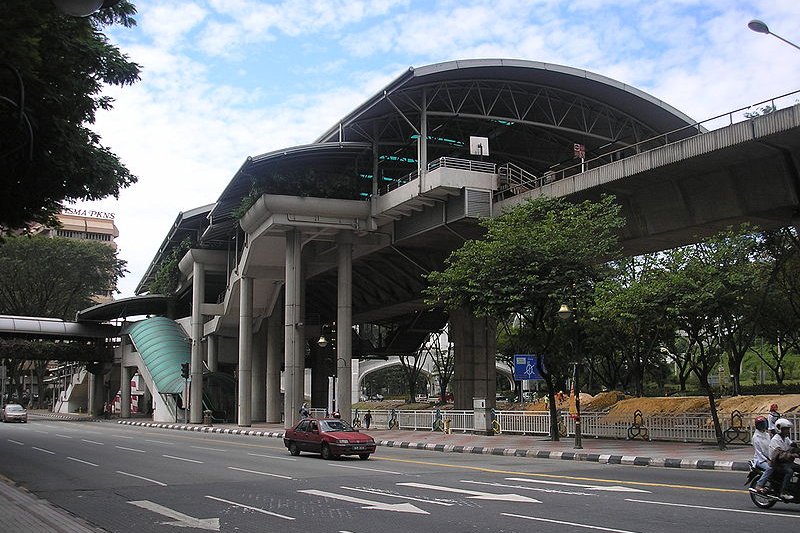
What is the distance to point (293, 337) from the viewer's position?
46.9 meters

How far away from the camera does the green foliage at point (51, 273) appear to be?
74.0m

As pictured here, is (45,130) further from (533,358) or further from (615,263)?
(615,263)

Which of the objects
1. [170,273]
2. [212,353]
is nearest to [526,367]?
[212,353]

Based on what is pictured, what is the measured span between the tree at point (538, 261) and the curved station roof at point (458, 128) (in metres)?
8.68

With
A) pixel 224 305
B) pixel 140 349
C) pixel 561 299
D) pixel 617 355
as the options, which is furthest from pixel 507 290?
pixel 140 349

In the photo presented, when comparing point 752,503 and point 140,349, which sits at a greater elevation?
point 140,349

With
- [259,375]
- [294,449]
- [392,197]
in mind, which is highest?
[392,197]

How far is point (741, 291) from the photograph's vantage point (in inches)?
960

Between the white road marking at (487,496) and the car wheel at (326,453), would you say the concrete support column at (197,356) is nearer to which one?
the car wheel at (326,453)

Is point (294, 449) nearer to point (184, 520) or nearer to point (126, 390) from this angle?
point (184, 520)

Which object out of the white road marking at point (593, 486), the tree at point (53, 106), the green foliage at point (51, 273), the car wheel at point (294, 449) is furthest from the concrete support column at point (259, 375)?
the white road marking at point (593, 486)

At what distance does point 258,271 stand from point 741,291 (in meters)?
37.0

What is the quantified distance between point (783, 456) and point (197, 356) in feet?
178

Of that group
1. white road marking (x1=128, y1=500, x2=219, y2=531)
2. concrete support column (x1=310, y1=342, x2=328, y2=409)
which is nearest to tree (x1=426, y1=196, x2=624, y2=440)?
white road marking (x1=128, y1=500, x2=219, y2=531)
